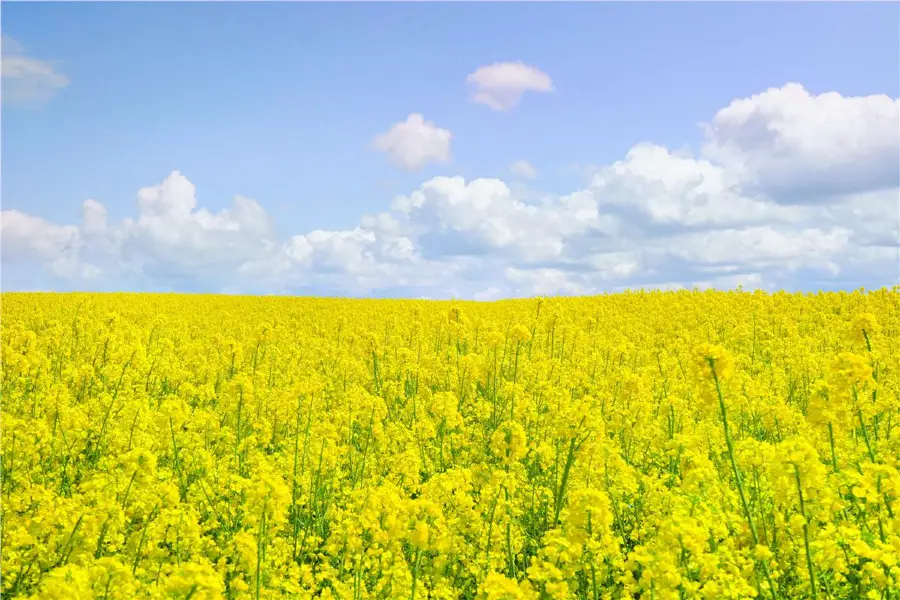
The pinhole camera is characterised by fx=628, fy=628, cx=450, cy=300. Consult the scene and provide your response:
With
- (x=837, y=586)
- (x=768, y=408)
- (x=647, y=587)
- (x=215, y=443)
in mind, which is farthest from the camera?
(x=215, y=443)

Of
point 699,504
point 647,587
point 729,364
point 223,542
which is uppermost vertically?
point 729,364

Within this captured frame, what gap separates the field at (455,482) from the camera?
3.86 metres

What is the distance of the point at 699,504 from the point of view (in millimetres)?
4102

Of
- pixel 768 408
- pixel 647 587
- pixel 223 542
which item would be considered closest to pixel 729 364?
pixel 647 587

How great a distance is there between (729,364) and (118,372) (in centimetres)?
814

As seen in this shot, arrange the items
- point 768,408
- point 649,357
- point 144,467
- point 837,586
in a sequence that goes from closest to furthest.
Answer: point 837,586 < point 144,467 < point 768,408 < point 649,357

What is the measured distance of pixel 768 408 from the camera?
745cm

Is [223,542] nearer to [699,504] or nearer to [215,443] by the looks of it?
[215,443]

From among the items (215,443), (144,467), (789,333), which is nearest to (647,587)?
(144,467)

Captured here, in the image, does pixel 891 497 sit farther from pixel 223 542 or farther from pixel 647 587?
pixel 223 542

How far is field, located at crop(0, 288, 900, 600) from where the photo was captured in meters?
3.86

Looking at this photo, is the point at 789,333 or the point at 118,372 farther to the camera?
the point at 789,333

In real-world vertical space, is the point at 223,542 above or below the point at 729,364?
below

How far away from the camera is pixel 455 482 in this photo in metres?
4.95
